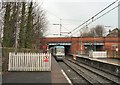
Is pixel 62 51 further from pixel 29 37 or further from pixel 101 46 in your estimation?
pixel 101 46

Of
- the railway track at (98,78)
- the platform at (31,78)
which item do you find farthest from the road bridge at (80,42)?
the platform at (31,78)

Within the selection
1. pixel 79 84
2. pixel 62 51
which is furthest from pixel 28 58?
pixel 62 51

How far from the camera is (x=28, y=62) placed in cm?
2059

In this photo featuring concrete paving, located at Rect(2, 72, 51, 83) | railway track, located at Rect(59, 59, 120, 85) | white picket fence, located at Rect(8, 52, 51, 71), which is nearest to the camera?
concrete paving, located at Rect(2, 72, 51, 83)

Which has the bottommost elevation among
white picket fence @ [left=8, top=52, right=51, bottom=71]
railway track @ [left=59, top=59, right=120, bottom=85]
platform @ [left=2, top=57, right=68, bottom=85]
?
railway track @ [left=59, top=59, right=120, bottom=85]

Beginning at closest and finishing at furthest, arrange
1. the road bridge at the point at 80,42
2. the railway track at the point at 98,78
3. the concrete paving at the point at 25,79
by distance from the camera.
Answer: the concrete paving at the point at 25,79, the railway track at the point at 98,78, the road bridge at the point at 80,42

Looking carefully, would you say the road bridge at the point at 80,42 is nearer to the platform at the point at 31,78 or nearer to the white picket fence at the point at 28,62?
the white picket fence at the point at 28,62

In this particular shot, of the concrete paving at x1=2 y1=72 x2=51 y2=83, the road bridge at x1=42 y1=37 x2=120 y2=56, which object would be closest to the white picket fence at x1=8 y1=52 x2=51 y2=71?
the concrete paving at x1=2 y1=72 x2=51 y2=83

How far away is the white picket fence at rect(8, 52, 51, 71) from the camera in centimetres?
2022

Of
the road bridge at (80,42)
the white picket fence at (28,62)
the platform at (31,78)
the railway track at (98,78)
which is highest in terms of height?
the road bridge at (80,42)

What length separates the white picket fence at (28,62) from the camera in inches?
796

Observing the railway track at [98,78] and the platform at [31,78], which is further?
the railway track at [98,78]

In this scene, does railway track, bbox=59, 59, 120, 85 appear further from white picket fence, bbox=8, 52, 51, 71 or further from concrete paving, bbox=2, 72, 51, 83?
concrete paving, bbox=2, 72, 51, 83

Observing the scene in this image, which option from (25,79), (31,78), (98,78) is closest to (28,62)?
(31,78)
